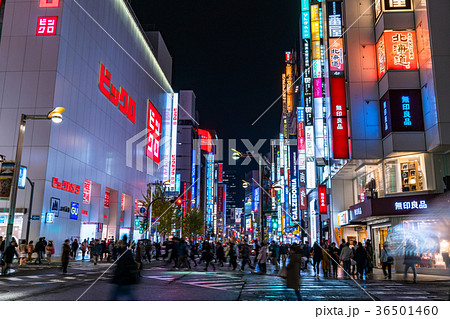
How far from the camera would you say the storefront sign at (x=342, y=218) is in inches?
1260

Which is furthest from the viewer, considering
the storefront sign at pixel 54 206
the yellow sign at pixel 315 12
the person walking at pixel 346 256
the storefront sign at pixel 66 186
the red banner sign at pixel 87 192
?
the yellow sign at pixel 315 12

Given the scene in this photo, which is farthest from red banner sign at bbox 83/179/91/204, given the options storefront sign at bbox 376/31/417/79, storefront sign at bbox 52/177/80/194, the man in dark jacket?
the man in dark jacket

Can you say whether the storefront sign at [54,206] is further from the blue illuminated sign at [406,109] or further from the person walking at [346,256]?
the blue illuminated sign at [406,109]

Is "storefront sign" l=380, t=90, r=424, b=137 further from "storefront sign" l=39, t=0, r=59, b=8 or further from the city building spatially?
"storefront sign" l=39, t=0, r=59, b=8

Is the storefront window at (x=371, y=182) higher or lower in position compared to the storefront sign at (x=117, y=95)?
lower

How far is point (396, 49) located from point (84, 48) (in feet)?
84.9

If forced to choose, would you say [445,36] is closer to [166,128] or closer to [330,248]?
[330,248]

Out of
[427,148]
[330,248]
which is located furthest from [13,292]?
[427,148]

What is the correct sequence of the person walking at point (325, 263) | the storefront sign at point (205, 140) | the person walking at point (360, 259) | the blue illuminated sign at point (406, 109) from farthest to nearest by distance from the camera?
the storefront sign at point (205, 140)
the blue illuminated sign at point (406, 109)
the person walking at point (325, 263)
the person walking at point (360, 259)

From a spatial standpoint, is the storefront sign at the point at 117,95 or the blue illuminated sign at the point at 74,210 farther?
the storefront sign at the point at 117,95

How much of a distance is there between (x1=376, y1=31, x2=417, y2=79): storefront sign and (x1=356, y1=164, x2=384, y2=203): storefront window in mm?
6550

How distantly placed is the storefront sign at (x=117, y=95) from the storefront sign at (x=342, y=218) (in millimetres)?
25502

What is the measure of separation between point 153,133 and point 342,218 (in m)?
39.2

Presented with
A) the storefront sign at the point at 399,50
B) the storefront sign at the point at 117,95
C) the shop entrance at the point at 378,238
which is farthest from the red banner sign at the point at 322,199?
the storefront sign at the point at 117,95
